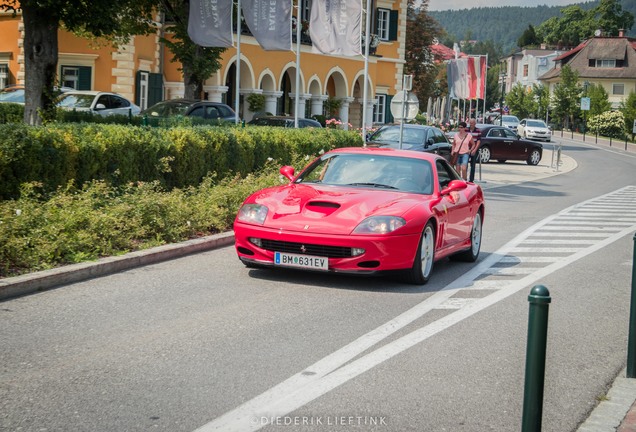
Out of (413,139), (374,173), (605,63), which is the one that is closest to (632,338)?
(374,173)

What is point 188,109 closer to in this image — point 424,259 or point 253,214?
point 253,214

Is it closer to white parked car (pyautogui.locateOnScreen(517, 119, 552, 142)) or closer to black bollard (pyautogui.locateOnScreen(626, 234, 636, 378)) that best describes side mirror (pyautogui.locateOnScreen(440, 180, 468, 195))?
black bollard (pyautogui.locateOnScreen(626, 234, 636, 378))

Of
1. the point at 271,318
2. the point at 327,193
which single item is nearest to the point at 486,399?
the point at 271,318

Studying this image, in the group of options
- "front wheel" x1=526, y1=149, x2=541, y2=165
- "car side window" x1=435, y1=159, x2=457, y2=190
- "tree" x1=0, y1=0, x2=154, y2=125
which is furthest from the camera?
"front wheel" x1=526, y1=149, x2=541, y2=165

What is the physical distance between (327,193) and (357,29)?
52.6 feet

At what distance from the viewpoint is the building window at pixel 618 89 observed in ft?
403

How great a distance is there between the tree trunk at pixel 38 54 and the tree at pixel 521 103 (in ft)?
359

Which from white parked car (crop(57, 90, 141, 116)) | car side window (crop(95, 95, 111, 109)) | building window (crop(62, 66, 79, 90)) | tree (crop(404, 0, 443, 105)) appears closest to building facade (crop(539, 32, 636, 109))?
tree (crop(404, 0, 443, 105))

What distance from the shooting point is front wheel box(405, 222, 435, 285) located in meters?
10.3

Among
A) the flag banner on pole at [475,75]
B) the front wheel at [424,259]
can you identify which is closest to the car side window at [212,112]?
the front wheel at [424,259]

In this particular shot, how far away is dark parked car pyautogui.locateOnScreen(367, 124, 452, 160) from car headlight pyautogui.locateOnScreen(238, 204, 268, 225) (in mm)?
16252

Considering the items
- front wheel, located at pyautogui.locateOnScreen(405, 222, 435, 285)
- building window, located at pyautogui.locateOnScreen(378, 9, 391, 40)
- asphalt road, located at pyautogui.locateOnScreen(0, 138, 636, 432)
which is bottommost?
asphalt road, located at pyautogui.locateOnScreen(0, 138, 636, 432)

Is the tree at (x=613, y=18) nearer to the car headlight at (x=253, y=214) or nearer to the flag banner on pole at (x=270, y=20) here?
the flag banner on pole at (x=270, y=20)

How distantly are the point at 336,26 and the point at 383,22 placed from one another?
106 ft
